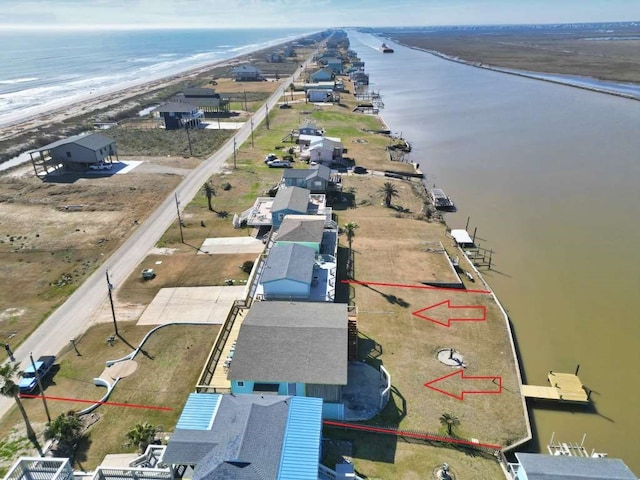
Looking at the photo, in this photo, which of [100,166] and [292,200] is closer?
[292,200]

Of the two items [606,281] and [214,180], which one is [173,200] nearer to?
[214,180]

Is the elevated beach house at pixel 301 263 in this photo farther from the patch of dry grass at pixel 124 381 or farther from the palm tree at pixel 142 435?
the palm tree at pixel 142 435

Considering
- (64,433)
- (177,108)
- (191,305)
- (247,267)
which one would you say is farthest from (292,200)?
(177,108)

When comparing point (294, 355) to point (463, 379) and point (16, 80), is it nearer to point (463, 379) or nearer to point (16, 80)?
point (463, 379)

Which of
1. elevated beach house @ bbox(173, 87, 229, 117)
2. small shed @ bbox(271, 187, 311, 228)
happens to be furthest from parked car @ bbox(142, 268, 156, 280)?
elevated beach house @ bbox(173, 87, 229, 117)

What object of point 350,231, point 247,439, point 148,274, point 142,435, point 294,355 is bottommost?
point 148,274

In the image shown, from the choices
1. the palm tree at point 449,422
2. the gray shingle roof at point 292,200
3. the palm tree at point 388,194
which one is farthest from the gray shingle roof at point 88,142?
the palm tree at point 449,422

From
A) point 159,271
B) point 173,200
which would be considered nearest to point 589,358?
point 159,271
